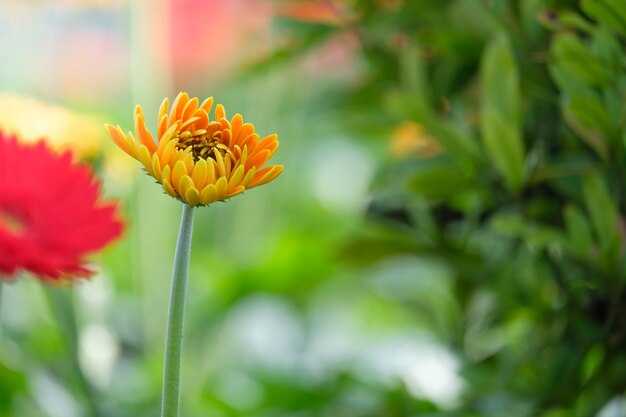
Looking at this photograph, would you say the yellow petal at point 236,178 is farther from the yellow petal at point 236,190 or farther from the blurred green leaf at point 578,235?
the blurred green leaf at point 578,235

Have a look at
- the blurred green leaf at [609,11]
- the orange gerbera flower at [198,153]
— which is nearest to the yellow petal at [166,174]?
the orange gerbera flower at [198,153]

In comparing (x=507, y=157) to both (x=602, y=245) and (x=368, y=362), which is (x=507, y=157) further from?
(x=368, y=362)

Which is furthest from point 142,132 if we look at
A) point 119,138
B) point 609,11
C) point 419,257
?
point 419,257

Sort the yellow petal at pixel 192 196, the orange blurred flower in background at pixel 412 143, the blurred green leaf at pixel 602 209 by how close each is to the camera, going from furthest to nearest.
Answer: the orange blurred flower in background at pixel 412 143 < the blurred green leaf at pixel 602 209 < the yellow petal at pixel 192 196

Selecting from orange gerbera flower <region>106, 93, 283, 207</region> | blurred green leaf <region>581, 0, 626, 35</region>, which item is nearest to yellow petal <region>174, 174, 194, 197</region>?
orange gerbera flower <region>106, 93, 283, 207</region>

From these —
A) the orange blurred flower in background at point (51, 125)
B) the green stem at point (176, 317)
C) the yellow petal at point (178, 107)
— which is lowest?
the green stem at point (176, 317)

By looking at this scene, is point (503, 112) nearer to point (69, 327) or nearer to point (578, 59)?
point (578, 59)

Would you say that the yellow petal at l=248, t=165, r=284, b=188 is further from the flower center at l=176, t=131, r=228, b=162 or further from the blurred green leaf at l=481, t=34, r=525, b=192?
the blurred green leaf at l=481, t=34, r=525, b=192

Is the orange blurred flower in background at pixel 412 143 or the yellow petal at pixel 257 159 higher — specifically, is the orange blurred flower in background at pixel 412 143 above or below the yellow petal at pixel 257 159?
below
